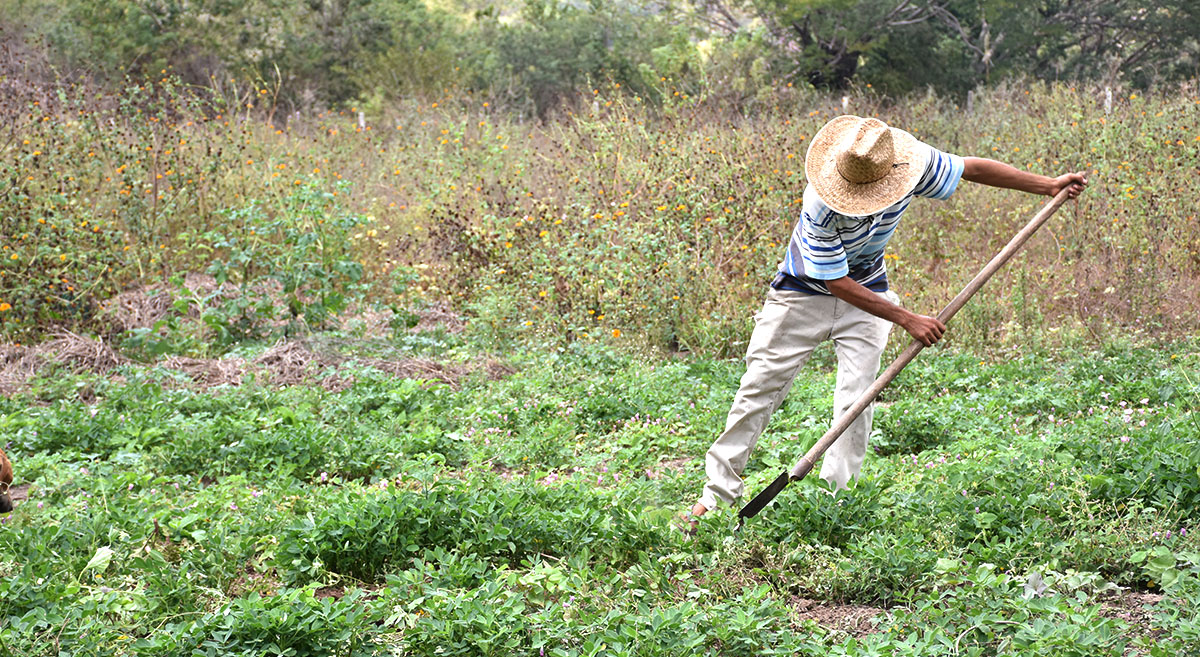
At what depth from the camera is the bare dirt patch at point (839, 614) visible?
123 inches

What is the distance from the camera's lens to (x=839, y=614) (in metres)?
3.22

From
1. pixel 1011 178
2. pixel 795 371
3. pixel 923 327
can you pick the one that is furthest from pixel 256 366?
pixel 1011 178

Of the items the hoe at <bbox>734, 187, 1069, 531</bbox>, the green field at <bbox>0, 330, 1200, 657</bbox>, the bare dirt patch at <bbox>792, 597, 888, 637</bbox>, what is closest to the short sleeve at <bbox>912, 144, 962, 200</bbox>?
the hoe at <bbox>734, 187, 1069, 531</bbox>

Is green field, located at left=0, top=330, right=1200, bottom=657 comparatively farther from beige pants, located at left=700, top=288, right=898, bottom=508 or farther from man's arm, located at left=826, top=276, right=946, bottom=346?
man's arm, located at left=826, top=276, right=946, bottom=346

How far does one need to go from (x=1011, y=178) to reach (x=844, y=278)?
0.82m

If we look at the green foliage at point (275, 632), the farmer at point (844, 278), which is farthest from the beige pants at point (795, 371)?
the green foliage at point (275, 632)

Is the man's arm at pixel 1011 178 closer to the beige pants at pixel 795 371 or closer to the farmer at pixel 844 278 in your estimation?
the farmer at pixel 844 278

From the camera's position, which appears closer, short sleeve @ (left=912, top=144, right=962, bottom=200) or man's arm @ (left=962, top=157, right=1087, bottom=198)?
short sleeve @ (left=912, top=144, right=962, bottom=200)

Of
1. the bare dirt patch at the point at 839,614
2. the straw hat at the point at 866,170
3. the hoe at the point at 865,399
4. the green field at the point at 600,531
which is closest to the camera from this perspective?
the green field at the point at 600,531

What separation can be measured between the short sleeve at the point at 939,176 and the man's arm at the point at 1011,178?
0.24 ft

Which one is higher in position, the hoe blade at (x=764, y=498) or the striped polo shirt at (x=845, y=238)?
the striped polo shirt at (x=845, y=238)

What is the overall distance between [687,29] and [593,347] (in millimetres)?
17724

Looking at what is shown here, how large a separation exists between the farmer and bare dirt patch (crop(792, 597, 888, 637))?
0.52 m

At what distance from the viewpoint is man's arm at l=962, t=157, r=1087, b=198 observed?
3.86m
